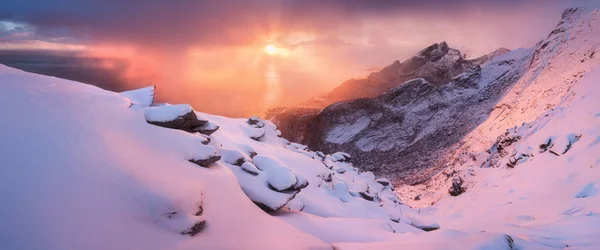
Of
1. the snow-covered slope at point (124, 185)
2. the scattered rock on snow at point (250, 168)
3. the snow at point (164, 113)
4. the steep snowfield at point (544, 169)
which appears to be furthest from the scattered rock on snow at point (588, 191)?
the snow at point (164, 113)

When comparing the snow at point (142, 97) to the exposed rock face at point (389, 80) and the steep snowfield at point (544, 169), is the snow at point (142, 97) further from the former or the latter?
the exposed rock face at point (389, 80)

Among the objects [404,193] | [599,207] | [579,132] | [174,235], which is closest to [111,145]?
[174,235]

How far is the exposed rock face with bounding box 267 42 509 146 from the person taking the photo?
64.4 meters

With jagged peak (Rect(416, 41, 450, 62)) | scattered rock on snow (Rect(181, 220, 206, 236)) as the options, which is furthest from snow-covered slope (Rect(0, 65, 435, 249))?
jagged peak (Rect(416, 41, 450, 62))

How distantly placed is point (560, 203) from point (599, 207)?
2.27 m

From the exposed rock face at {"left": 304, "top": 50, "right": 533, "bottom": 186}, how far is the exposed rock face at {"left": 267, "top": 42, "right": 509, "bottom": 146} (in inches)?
136

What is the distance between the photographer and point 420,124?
53406mm

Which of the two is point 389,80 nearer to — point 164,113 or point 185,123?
point 185,123

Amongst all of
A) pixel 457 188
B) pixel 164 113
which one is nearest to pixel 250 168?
pixel 164 113

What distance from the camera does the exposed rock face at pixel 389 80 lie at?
Answer: 6438cm

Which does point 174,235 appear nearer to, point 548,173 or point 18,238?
point 18,238

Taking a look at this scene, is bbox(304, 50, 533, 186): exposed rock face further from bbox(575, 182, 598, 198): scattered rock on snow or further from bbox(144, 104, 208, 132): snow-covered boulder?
bbox(144, 104, 208, 132): snow-covered boulder

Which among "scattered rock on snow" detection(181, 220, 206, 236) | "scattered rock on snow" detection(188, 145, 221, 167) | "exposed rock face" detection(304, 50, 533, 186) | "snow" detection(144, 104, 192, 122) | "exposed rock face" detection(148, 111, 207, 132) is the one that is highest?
"snow" detection(144, 104, 192, 122)

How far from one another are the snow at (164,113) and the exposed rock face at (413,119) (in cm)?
3336
